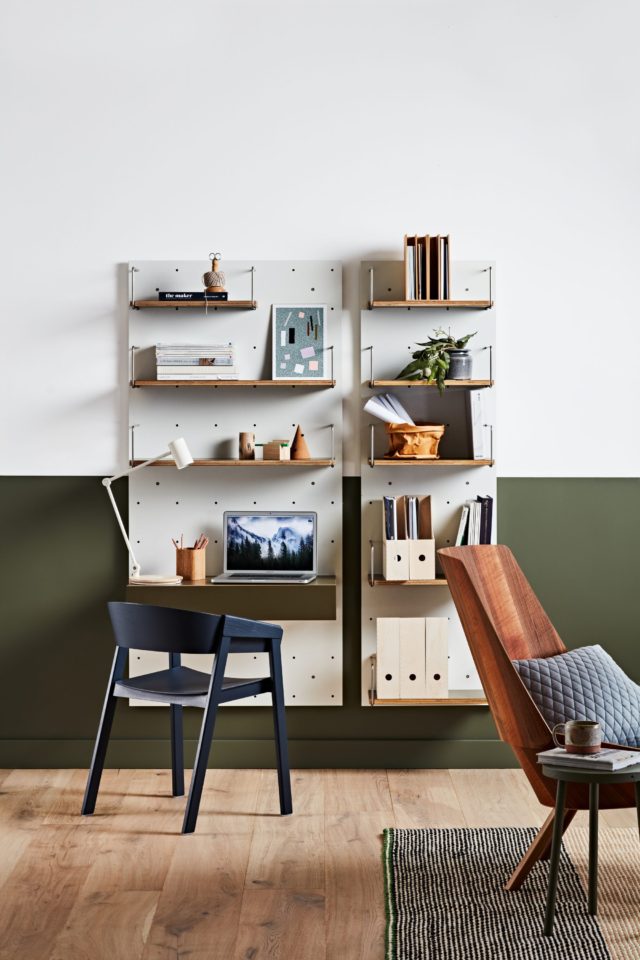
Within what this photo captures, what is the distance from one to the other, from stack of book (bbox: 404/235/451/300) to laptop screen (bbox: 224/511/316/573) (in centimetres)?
102

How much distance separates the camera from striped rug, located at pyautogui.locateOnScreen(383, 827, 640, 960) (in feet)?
Answer: 8.02

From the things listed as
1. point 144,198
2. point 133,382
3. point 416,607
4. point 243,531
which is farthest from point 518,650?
point 144,198

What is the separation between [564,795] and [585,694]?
49 cm

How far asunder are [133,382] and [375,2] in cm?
190

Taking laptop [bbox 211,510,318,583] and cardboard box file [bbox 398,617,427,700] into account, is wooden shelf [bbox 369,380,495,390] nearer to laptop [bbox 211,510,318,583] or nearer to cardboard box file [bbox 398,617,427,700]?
laptop [bbox 211,510,318,583]

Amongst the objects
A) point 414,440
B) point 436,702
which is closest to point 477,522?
point 414,440

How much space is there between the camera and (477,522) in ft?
12.5

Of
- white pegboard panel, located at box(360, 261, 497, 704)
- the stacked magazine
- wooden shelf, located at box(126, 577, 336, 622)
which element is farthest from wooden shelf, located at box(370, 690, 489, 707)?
the stacked magazine

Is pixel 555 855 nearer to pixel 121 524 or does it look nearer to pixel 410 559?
pixel 410 559

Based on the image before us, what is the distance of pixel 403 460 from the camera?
12.3 feet

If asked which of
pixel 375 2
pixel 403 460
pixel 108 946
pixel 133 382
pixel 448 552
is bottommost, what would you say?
pixel 108 946

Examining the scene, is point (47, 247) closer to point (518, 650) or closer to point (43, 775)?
point (43, 775)

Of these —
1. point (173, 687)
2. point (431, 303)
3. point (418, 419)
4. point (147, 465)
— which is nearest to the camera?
point (173, 687)

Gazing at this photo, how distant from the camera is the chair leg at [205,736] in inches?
123
